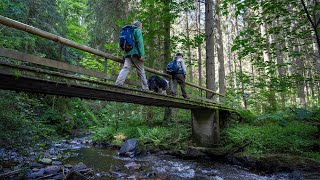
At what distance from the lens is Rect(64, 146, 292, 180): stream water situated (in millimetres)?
7051

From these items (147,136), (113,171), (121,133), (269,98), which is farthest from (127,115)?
(269,98)

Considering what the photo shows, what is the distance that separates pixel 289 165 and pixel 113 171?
5.72 m

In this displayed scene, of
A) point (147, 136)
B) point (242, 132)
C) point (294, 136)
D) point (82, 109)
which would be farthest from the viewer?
point (82, 109)

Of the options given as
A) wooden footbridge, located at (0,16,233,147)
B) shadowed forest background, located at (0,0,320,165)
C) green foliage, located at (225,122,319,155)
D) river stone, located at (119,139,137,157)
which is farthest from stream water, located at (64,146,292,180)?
wooden footbridge, located at (0,16,233,147)

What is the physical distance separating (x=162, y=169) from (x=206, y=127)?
303 centimetres

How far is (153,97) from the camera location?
6.72 m

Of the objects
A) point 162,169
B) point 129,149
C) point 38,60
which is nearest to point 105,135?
point 129,149

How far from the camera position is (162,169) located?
7984 mm

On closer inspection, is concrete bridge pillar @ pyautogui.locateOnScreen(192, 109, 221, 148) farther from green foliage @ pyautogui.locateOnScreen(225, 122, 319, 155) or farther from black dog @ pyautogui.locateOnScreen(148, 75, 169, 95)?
black dog @ pyautogui.locateOnScreen(148, 75, 169, 95)

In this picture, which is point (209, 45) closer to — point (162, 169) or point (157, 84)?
point (157, 84)

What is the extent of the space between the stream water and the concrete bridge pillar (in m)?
1.07

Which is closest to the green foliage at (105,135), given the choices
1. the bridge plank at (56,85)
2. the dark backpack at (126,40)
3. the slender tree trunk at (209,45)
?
the slender tree trunk at (209,45)

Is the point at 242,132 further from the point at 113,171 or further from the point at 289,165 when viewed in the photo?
the point at 113,171

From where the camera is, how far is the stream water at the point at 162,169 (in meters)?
7.05
